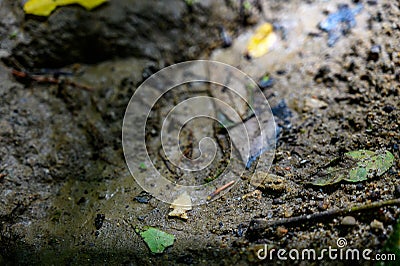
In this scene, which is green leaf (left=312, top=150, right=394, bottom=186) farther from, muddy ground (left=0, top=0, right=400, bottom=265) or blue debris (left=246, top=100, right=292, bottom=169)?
blue debris (left=246, top=100, right=292, bottom=169)

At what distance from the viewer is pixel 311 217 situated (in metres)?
2.15

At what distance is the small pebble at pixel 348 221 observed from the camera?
2.07 meters

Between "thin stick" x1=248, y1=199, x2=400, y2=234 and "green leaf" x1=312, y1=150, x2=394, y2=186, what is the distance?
0.25 metres

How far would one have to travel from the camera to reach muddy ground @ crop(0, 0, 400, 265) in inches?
89.2

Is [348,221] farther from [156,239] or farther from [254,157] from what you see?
[156,239]

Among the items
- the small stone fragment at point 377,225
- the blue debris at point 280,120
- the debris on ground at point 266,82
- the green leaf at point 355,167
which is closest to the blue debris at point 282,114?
the blue debris at point 280,120

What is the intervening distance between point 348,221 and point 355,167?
0.41 m

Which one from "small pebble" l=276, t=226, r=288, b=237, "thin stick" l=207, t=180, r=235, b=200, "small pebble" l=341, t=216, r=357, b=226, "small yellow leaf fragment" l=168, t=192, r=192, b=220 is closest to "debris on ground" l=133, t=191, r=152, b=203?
"small yellow leaf fragment" l=168, t=192, r=192, b=220

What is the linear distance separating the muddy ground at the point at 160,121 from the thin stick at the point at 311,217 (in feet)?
0.10

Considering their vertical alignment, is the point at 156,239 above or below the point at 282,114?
below

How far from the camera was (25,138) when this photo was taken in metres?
2.90

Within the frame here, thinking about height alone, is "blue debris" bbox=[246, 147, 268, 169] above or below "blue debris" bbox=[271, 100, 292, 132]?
below

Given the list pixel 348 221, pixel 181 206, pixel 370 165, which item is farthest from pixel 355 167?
pixel 181 206

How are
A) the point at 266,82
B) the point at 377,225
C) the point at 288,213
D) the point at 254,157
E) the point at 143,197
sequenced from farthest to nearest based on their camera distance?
1. the point at 266,82
2. the point at 254,157
3. the point at 143,197
4. the point at 288,213
5. the point at 377,225
